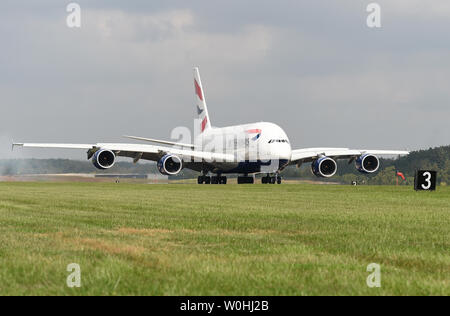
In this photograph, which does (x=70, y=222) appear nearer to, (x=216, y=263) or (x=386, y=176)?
(x=216, y=263)

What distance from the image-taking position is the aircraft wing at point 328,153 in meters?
53.9

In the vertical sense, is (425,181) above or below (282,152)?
below

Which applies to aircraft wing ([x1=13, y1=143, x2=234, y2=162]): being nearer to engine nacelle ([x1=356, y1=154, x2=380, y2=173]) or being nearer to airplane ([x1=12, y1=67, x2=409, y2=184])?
airplane ([x1=12, y1=67, x2=409, y2=184])

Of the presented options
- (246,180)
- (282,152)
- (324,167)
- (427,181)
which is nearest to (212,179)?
(246,180)

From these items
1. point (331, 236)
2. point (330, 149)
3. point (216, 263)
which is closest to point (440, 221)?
point (331, 236)

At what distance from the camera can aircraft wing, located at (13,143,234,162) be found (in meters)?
47.1

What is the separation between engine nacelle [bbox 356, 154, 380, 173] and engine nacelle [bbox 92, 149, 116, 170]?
2054 centimetres

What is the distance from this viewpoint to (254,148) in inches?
1994

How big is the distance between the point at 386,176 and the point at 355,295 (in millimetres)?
144678

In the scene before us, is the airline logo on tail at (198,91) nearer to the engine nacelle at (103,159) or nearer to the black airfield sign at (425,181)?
the engine nacelle at (103,159)

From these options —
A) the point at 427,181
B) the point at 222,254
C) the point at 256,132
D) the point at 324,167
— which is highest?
the point at 256,132

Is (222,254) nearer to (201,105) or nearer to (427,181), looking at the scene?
(427,181)

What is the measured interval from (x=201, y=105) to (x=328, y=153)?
20632mm

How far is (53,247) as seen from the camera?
369 inches
